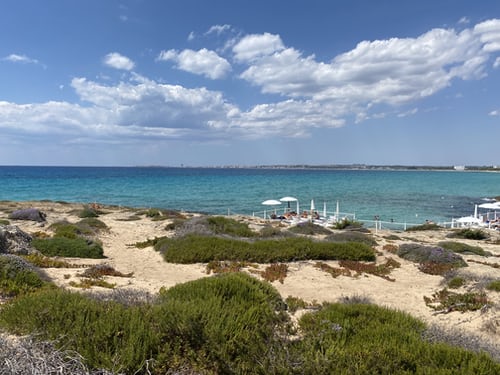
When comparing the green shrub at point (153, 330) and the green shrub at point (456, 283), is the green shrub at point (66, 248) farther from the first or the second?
the green shrub at point (456, 283)

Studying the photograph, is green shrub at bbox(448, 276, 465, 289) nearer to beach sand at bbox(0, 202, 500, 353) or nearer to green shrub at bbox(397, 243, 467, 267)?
beach sand at bbox(0, 202, 500, 353)

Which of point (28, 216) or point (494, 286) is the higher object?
point (28, 216)

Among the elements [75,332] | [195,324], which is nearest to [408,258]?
[195,324]

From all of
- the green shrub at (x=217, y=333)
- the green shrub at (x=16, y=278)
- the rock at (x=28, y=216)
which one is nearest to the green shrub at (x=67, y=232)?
the rock at (x=28, y=216)

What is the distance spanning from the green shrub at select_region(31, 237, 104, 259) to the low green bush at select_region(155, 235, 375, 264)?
2.36 meters

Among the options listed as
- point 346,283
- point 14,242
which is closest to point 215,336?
point 346,283

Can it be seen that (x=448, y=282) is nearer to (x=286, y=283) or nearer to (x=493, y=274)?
(x=493, y=274)

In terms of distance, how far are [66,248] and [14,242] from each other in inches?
60.2

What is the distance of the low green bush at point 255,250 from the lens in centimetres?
1162

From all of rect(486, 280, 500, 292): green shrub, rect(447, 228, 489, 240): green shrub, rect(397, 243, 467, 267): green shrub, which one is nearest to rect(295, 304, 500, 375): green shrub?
rect(486, 280, 500, 292): green shrub

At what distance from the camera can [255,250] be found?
11969mm

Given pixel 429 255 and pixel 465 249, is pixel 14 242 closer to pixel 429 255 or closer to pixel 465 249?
pixel 429 255

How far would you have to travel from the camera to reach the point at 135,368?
3.34 meters

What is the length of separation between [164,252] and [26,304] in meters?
8.23
